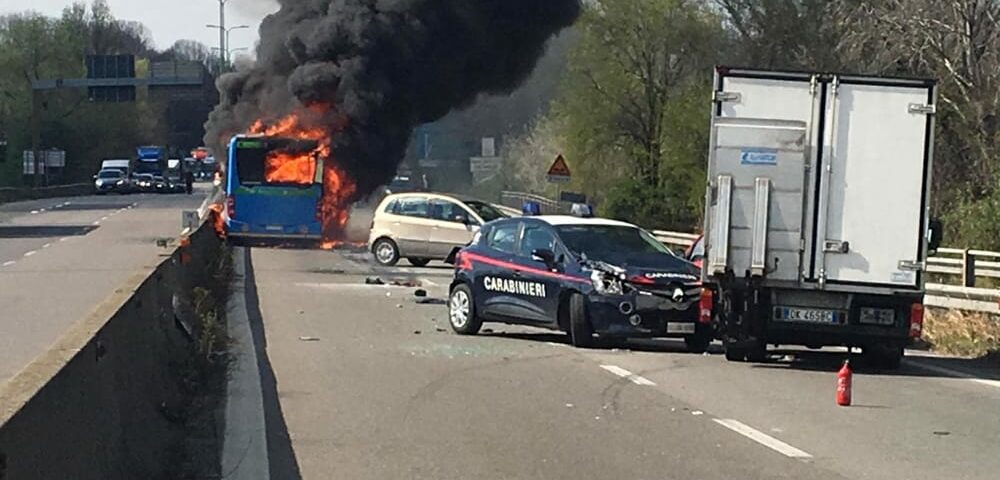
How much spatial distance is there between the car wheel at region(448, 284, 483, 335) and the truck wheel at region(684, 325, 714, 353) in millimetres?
2600

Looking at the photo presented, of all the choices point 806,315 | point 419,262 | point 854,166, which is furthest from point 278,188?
point 854,166

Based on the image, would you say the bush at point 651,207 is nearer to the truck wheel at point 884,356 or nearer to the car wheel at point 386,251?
the car wheel at point 386,251

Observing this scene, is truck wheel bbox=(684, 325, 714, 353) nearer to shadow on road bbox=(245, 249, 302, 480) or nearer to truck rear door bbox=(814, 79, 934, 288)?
truck rear door bbox=(814, 79, 934, 288)

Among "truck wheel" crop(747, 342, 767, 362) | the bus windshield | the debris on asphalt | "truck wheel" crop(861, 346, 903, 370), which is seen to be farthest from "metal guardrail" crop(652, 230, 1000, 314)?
the bus windshield

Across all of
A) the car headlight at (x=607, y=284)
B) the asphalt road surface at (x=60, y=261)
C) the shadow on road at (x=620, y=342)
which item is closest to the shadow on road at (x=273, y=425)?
the asphalt road surface at (x=60, y=261)

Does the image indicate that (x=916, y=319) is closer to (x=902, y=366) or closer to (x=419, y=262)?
(x=902, y=366)

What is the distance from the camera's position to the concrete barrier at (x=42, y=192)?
75812mm

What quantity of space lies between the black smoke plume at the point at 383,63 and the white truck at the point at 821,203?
2405 centimetres

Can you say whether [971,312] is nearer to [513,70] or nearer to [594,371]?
[594,371]

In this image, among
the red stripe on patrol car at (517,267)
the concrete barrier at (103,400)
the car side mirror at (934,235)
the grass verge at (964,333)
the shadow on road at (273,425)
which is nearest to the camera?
the concrete barrier at (103,400)

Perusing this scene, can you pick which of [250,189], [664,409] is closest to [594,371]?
[664,409]

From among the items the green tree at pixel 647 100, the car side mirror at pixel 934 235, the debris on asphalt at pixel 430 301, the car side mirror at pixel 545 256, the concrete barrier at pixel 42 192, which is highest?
the green tree at pixel 647 100

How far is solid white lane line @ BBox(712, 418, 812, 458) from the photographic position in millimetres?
9875

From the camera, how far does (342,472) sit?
902 cm
